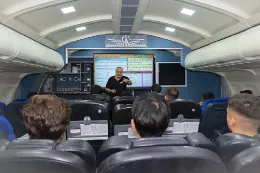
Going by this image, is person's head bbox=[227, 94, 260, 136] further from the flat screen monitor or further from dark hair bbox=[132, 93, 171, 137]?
the flat screen monitor

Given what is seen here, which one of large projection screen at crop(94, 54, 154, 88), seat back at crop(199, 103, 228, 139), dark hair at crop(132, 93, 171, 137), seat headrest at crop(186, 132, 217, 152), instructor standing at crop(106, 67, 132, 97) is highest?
large projection screen at crop(94, 54, 154, 88)

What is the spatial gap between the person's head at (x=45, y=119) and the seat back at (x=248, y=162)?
1054mm

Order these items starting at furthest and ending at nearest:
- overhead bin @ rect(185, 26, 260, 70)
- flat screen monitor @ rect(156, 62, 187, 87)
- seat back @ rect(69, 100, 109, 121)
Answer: flat screen monitor @ rect(156, 62, 187, 87)
overhead bin @ rect(185, 26, 260, 70)
seat back @ rect(69, 100, 109, 121)

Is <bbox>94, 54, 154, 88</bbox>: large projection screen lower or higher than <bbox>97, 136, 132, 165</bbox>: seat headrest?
higher

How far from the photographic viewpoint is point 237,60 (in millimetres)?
5383

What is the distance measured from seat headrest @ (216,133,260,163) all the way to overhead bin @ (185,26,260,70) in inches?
124

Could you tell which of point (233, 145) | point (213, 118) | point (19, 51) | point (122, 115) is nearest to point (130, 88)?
point (19, 51)

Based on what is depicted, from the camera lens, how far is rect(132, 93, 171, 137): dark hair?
172cm

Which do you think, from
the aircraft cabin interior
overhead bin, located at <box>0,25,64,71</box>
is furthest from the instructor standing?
overhead bin, located at <box>0,25,64,71</box>

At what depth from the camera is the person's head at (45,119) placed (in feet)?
5.66

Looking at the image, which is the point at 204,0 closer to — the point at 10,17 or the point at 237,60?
the point at 237,60

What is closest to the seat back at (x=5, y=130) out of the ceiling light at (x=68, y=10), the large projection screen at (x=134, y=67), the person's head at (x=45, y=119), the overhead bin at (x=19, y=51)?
the person's head at (x=45, y=119)

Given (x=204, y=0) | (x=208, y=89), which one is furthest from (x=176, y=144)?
(x=208, y=89)

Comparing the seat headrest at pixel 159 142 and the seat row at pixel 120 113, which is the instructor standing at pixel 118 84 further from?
the seat headrest at pixel 159 142
